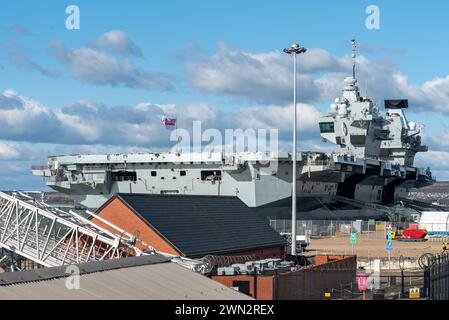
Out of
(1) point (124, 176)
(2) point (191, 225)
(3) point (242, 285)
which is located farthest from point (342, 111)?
(3) point (242, 285)

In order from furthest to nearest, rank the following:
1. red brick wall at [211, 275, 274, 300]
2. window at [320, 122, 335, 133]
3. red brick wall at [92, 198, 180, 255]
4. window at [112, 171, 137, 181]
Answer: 1. window at [320, 122, 335, 133]
2. window at [112, 171, 137, 181]
3. red brick wall at [92, 198, 180, 255]
4. red brick wall at [211, 275, 274, 300]

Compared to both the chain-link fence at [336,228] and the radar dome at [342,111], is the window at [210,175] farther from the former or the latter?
the radar dome at [342,111]

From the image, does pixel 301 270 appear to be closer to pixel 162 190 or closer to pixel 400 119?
pixel 162 190

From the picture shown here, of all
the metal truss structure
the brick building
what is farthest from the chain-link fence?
the metal truss structure

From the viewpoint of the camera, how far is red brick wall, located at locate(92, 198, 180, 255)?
26984 mm

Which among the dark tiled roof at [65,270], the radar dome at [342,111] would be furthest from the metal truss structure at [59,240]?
the radar dome at [342,111]

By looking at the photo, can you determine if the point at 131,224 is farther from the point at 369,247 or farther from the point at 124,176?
the point at 124,176

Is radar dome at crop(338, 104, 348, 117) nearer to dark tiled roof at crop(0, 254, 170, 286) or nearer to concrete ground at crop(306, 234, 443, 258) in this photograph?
concrete ground at crop(306, 234, 443, 258)

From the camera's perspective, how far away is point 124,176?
73188 mm

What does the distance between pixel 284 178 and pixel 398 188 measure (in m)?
40.3

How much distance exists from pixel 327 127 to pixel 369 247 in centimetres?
3755

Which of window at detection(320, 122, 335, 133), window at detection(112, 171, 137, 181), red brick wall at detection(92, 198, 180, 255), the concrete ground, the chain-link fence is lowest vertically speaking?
the concrete ground

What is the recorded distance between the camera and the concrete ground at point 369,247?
161 ft

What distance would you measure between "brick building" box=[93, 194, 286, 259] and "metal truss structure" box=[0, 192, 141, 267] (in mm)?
956
